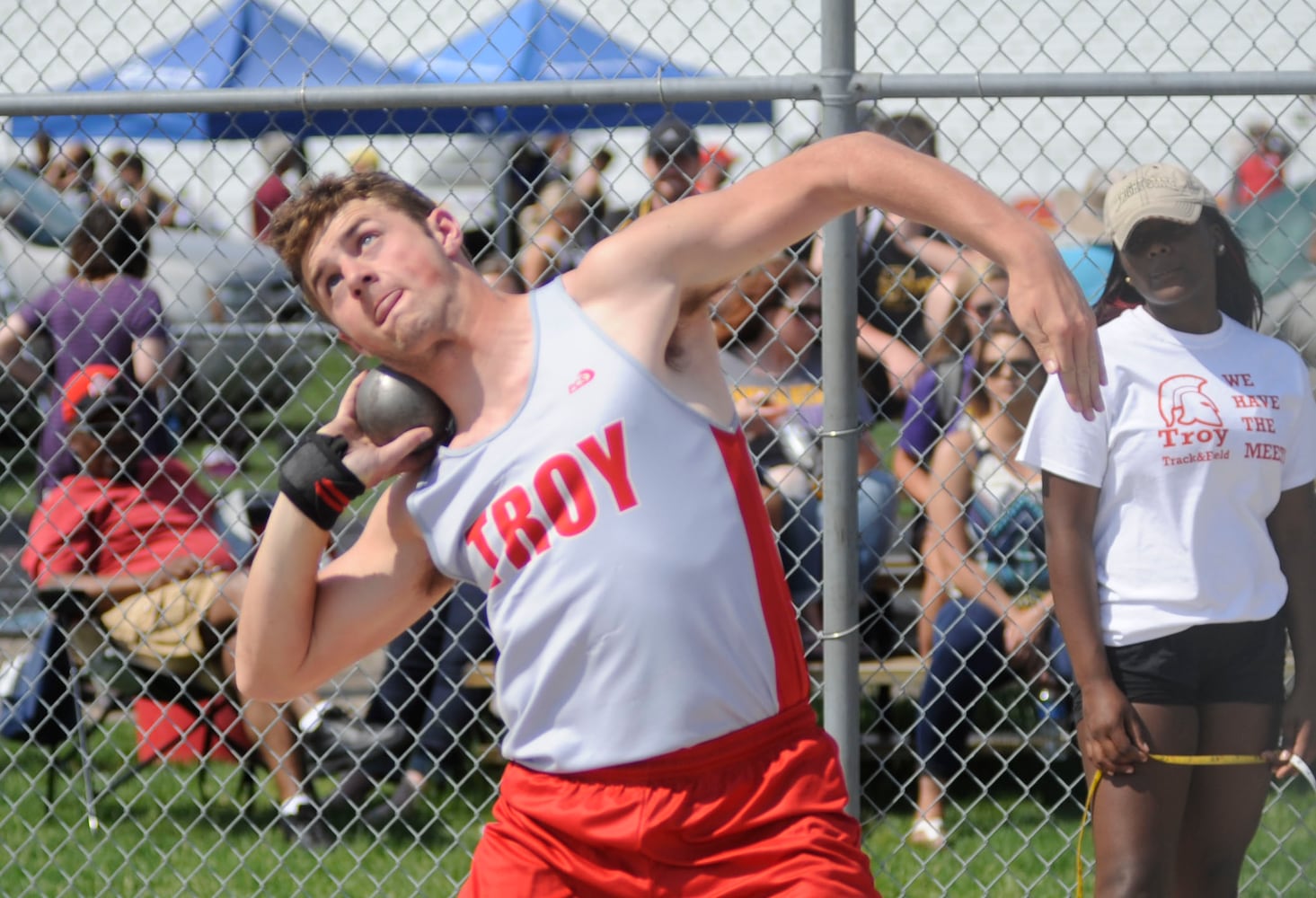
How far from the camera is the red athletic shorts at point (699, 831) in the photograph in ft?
6.48

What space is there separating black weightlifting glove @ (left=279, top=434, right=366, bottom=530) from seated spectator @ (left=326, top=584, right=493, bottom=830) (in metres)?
2.46

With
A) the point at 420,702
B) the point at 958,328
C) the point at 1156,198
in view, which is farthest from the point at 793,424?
the point at 1156,198

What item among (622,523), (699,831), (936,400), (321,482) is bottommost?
(699,831)

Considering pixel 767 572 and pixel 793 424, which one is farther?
pixel 793 424

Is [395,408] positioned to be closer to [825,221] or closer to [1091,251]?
[825,221]

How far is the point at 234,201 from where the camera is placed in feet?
40.1

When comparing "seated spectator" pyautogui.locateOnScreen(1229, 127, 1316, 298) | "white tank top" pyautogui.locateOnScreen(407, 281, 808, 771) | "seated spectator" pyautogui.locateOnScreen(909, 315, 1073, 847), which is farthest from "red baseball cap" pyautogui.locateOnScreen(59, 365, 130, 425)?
"seated spectator" pyautogui.locateOnScreen(1229, 127, 1316, 298)

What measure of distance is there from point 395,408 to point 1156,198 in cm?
170

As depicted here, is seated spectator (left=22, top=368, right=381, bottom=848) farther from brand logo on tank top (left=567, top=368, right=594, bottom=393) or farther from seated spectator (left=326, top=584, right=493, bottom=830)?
brand logo on tank top (left=567, top=368, right=594, bottom=393)

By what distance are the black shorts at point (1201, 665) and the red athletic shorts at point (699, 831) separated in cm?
105

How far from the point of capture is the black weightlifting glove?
2.07 metres

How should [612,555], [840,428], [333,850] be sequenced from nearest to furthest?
[612,555] < [840,428] < [333,850]

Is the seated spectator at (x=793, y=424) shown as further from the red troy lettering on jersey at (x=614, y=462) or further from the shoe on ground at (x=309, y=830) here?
the red troy lettering on jersey at (x=614, y=462)

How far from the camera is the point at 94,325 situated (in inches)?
199
